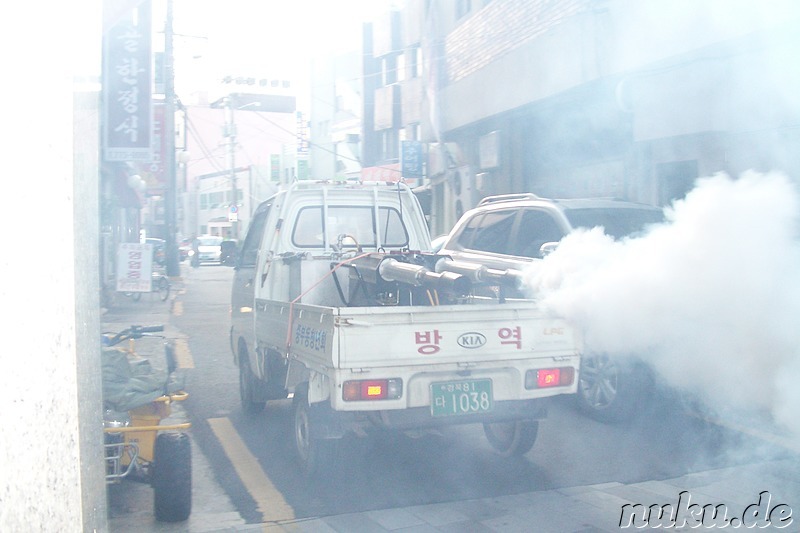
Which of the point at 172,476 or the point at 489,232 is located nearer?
the point at 172,476

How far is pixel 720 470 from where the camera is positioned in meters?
5.17

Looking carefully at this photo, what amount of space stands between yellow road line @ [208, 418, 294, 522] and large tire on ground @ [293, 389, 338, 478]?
0.28 m

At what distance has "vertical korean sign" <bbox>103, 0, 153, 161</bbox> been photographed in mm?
12023

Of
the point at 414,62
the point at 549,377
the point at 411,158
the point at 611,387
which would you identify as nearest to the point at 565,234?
the point at 611,387

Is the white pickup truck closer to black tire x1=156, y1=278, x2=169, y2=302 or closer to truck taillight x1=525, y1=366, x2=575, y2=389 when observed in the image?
truck taillight x1=525, y1=366, x2=575, y2=389

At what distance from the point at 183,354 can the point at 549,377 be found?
6.96 metres

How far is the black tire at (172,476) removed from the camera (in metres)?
4.32

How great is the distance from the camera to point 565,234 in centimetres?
687

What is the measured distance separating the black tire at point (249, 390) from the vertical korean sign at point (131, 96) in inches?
249

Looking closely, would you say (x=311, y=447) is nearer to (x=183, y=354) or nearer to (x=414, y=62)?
(x=183, y=354)

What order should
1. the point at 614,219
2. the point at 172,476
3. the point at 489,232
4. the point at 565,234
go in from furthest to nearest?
the point at 489,232 → the point at 614,219 → the point at 565,234 → the point at 172,476

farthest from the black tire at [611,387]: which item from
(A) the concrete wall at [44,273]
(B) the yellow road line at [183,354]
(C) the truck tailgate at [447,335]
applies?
(B) the yellow road line at [183,354]

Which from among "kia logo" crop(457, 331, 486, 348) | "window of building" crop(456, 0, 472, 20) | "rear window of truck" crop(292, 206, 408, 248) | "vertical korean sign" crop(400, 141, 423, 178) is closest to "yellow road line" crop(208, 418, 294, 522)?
"kia logo" crop(457, 331, 486, 348)

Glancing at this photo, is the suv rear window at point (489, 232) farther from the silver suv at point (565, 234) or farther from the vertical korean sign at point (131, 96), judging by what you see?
the vertical korean sign at point (131, 96)
